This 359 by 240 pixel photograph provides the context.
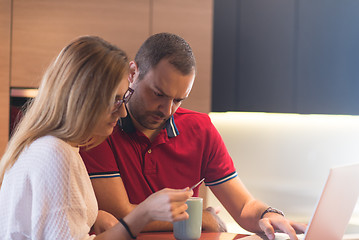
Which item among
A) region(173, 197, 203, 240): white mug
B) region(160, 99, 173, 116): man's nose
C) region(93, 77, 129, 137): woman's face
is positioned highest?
region(93, 77, 129, 137): woman's face

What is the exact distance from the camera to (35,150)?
107cm

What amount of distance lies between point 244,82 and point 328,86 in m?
0.61

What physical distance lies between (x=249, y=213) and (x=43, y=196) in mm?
839

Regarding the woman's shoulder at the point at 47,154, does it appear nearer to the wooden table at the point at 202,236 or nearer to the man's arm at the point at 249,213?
the wooden table at the point at 202,236

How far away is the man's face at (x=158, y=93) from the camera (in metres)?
1.65

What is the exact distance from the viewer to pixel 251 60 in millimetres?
3072

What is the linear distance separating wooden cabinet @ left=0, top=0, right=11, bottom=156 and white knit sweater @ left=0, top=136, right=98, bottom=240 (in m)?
1.84

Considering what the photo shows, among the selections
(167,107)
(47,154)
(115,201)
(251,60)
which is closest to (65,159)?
(47,154)

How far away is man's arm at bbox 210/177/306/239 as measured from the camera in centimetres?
138

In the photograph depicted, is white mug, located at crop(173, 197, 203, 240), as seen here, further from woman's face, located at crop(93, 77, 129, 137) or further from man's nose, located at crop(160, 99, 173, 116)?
man's nose, located at crop(160, 99, 173, 116)

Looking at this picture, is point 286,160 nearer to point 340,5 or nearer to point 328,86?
point 328,86

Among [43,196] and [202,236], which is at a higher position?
[43,196]

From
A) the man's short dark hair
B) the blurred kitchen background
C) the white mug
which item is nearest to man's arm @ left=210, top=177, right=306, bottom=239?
the white mug

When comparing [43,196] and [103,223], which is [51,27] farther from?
[43,196]
